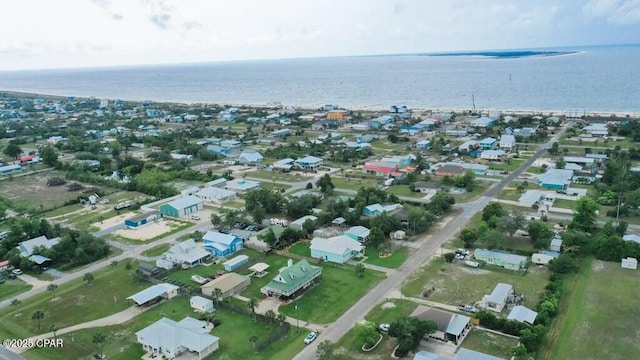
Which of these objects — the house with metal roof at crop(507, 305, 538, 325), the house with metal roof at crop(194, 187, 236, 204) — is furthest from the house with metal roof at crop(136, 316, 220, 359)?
the house with metal roof at crop(194, 187, 236, 204)

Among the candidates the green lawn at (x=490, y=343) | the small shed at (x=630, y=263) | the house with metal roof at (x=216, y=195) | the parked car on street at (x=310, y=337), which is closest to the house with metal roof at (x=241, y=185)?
the house with metal roof at (x=216, y=195)

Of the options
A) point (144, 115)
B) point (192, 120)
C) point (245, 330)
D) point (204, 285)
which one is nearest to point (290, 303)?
point (245, 330)

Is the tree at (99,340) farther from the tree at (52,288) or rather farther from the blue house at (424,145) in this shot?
the blue house at (424,145)

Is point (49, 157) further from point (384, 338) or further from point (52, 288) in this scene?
point (384, 338)

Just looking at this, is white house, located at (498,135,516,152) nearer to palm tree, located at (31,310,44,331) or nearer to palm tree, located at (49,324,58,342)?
palm tree, located at (49,324,58,342)

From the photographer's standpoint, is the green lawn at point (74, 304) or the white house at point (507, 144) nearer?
the green lawn at point (74, 304)

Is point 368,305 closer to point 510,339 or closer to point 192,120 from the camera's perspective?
point 510,339
